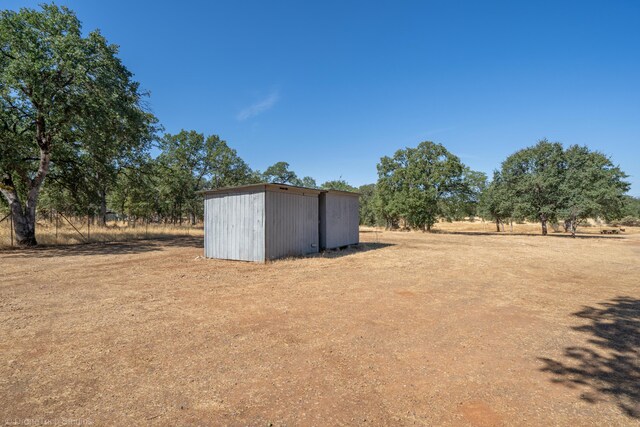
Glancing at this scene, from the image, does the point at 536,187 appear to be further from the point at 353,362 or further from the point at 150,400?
the point at 150,400

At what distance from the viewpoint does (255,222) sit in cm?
1143

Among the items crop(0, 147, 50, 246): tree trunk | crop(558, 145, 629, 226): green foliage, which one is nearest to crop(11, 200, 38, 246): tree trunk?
crop(0, 147, 50, 246): tree trunk

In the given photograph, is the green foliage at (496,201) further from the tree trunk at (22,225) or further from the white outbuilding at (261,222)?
the tree trunk at (22,225)

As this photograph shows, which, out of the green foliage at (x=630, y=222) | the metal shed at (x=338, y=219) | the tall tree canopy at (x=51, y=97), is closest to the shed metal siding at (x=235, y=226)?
the metal shed at (x=338, y=219)

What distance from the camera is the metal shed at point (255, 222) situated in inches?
445

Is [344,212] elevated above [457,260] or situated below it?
above

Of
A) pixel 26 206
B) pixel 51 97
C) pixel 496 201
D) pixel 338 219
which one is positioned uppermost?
pixel 51 97

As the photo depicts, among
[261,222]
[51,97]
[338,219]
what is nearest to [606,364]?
[261,222]

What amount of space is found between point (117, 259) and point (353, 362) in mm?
11657

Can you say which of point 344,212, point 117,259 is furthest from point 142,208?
point 344,212

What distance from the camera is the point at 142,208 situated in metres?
35.3

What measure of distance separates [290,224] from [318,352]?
8889mm

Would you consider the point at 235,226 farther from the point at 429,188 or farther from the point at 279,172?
the point at 279,172

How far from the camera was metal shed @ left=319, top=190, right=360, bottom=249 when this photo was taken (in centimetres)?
1474
